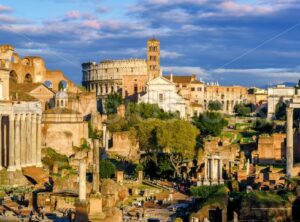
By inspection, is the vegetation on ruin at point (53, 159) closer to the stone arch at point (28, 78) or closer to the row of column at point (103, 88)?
the stone arch at point (28, 78)

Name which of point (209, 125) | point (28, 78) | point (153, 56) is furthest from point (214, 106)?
point (28, 78)

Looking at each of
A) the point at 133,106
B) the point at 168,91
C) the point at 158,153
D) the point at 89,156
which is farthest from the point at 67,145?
the point at 168,91

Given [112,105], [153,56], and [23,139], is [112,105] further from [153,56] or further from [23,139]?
[23,139]

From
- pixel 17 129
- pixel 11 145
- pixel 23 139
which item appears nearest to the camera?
pixel 11 145

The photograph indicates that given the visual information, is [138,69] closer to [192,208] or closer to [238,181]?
[238,181]

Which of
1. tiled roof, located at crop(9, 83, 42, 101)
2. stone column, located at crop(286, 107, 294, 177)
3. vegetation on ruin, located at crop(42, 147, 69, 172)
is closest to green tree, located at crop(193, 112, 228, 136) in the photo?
tiled roof, located at crop(9, 83, 42, 101)

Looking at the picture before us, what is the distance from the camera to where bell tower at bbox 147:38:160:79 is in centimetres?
13588

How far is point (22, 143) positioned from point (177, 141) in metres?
13.0

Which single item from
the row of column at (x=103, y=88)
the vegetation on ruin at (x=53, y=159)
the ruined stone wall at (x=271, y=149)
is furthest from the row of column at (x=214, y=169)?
the row of column at (x=103, y=88)

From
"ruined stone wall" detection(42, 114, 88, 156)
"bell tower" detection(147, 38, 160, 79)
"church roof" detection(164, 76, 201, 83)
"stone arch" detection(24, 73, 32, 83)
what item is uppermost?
"bell tower" detection(147, 38, 160, 79)

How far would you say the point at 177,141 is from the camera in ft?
204

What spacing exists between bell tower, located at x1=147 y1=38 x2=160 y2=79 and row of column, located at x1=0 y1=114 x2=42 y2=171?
79478 millimetres

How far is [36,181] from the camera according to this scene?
52.3 m

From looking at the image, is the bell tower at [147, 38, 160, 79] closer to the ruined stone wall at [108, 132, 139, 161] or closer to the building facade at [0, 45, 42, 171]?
the ruined stone wall at [108, 132, 139, 161]
